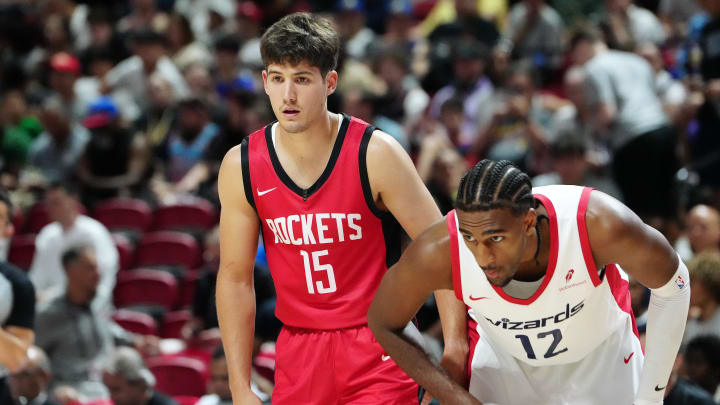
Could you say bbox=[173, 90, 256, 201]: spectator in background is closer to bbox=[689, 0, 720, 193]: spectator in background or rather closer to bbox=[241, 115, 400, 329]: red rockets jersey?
bbox=[689, 0, 720, 193]: spectator in background

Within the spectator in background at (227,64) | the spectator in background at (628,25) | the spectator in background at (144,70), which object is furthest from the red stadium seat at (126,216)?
the spectator in background at (628,25)

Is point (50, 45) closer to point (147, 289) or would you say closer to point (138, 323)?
point (147, 289)

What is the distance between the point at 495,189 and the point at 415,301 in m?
0.49

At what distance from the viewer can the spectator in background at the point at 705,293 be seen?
6.23 metres

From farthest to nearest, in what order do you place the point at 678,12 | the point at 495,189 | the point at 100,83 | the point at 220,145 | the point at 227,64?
the point at 100,83
the point at 678,12
the point at 227,64
the point at 220,145
the point at 495,189

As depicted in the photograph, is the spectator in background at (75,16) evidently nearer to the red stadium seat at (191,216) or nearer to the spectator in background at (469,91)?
the red stadium seat at (191,216)

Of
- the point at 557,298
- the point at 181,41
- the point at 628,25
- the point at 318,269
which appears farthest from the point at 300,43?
Result: the point at 181,41

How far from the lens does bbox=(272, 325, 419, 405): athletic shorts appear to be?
Result: 11.9 feet

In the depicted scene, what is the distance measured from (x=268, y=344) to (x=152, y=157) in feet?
13.1

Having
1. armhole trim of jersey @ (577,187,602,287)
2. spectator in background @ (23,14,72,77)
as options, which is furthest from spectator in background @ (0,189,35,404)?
spectator in background @ (23,14,72,77)

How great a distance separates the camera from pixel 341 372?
Answer: 362 centimetres

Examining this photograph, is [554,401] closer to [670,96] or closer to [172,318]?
[172,318]

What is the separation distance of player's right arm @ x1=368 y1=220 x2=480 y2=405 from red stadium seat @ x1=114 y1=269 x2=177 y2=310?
5.65m

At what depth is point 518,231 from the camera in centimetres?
309
